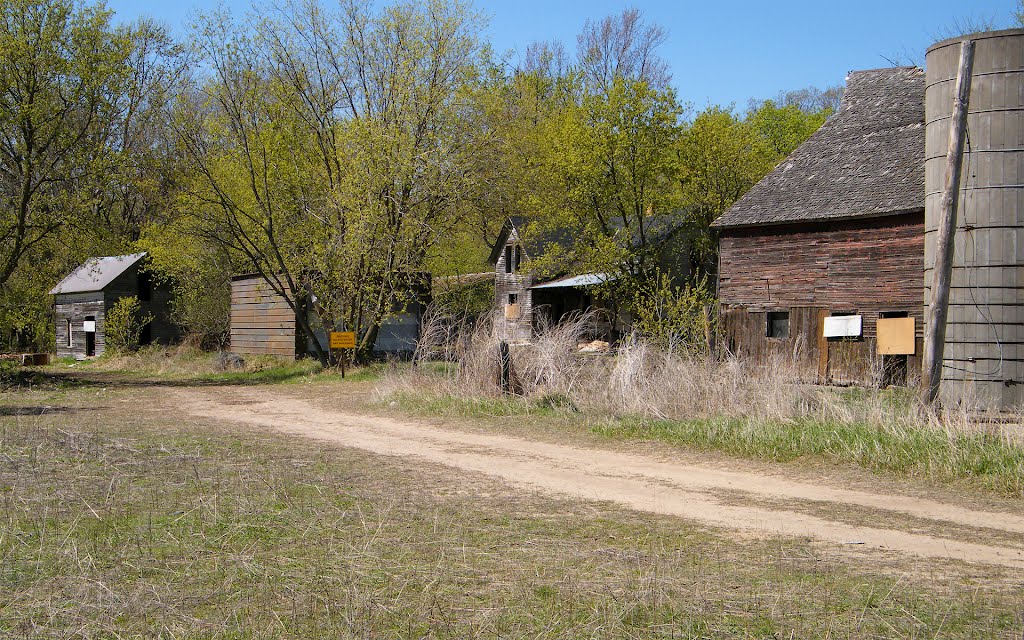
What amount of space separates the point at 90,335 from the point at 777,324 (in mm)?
30572

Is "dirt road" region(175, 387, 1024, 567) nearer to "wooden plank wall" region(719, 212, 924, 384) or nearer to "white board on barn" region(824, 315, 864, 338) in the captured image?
"wooden plank wall" region(719, 212, 924, 384)

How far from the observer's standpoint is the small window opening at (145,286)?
133 ft

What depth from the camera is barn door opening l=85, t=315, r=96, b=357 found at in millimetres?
40469

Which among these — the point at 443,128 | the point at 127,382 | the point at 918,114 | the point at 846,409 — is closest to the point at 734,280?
the point at 918,114

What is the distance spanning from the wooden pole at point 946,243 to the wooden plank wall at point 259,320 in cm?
2277

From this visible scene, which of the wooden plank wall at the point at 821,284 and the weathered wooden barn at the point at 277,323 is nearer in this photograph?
the wooden plank wall at the point at 821,284

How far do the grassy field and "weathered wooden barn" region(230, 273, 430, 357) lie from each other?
2068 centimetres

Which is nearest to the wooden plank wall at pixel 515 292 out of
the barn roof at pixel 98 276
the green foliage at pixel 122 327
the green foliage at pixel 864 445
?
the green foliage at pixel 122 327

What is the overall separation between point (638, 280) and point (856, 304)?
11.1 metres

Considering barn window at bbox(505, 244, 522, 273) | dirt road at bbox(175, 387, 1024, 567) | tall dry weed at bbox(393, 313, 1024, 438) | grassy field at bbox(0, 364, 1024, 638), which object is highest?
barn window at bbox(505, 244, 522, 273)

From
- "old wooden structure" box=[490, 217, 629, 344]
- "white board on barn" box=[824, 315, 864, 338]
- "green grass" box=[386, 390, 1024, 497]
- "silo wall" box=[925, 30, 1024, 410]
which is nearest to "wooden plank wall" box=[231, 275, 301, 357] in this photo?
"old wooden structure" box=[490, 217, 629, 344]

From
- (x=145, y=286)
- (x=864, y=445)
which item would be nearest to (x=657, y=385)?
(x=864, y=445)

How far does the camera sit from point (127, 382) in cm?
2712

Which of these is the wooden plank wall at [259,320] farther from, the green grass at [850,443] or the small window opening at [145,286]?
the green grass at [850,443]
